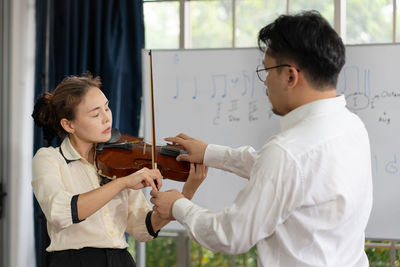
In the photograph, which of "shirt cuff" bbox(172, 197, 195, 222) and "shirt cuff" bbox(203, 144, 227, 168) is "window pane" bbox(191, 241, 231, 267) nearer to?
"shirt cuff" bbox(203, 144, 227, 168)

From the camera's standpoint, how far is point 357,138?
135 centimetres

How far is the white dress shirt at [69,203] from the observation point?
1.52m

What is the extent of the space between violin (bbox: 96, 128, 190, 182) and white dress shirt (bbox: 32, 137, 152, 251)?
0.06 m

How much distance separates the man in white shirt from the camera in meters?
1.26

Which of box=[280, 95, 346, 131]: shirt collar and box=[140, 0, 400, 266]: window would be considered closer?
box=[280, 95, 346, 131]: shirt collar

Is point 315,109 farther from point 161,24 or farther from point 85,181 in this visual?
point 161,24

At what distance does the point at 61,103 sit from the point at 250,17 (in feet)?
6.09

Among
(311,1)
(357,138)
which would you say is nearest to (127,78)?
(311,1)

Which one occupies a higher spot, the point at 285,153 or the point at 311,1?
the point at 311,1

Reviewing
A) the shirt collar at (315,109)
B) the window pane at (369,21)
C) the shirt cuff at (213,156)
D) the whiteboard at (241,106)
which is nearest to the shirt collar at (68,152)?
the shirt cuff at (213,156)

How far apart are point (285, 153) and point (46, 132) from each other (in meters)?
0.93

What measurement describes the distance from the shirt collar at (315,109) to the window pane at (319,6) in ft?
6.34

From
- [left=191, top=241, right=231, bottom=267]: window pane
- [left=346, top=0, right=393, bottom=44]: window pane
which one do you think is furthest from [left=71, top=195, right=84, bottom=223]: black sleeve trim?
[left=346, top=0, right=393, bottom=44]: window pane

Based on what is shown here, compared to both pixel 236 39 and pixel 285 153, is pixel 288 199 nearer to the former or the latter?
pixel 285 153
